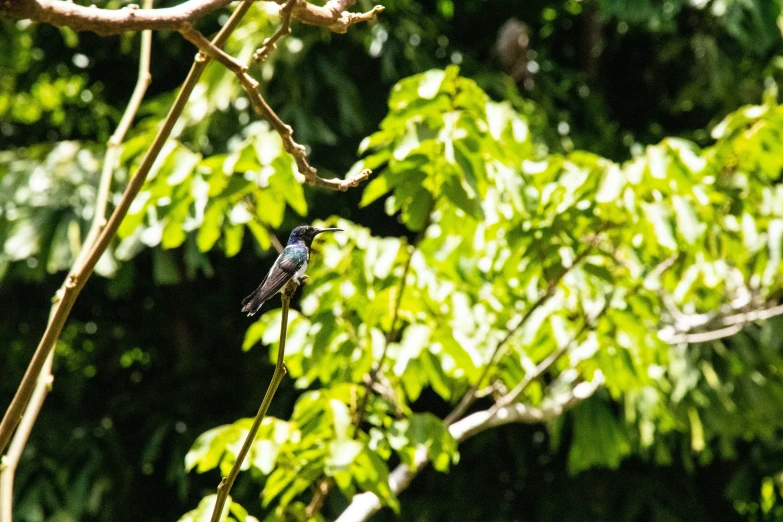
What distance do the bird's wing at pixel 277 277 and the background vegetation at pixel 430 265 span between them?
0.72m

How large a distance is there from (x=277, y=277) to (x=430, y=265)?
129 centimetres

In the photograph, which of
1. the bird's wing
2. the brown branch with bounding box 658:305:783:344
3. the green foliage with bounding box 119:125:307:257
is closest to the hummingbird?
the bird's wing

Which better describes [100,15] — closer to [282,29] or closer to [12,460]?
[282,29]

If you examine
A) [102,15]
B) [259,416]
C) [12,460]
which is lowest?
[12,460]

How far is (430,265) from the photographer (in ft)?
9.52

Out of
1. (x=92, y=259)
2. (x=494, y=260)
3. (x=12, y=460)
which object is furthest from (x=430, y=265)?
(x=92, y=259)

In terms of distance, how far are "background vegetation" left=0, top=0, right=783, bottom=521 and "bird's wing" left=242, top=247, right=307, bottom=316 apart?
28.3 inches

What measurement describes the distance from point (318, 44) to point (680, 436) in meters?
2.84

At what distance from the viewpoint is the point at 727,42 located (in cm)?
550

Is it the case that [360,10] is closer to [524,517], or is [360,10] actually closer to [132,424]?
[132,424]

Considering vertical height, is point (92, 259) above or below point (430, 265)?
above

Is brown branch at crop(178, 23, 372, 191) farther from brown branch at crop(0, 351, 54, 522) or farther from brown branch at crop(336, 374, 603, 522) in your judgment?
brown branch at crop(336, 374, 603, 522)

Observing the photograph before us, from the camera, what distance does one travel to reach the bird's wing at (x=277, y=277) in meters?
1.62

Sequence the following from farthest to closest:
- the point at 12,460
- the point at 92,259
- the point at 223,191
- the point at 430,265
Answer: the point at 430,265 < the point at 223,191 < the point at 12,460 < the point at 92,259
